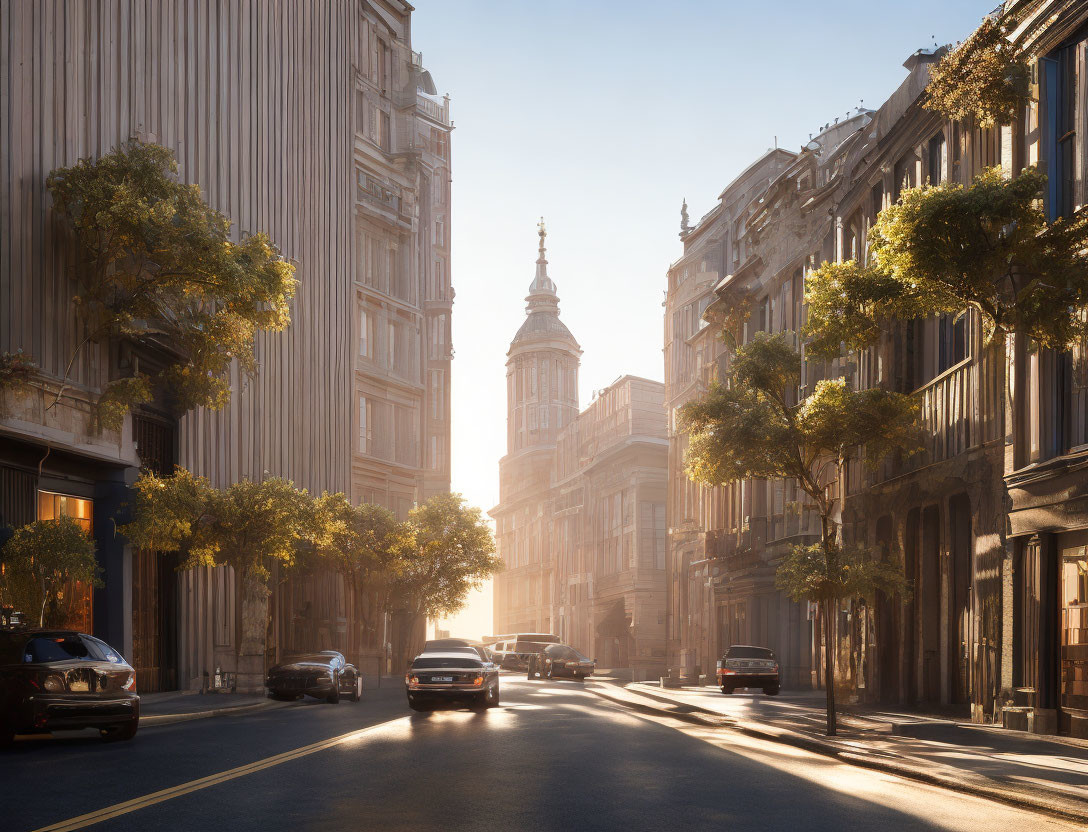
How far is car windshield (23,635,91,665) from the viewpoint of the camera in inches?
673

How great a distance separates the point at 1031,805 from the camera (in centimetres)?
1274

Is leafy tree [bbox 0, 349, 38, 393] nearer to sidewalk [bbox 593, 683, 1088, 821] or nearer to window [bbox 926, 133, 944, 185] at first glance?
sidewalk [bbox 593, 683, 1088, 821]

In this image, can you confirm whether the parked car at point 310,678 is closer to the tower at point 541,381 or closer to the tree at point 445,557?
the tree at point 445,557

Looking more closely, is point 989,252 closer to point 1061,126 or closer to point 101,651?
point 1061,126

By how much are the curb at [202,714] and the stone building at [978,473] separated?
12.2 m

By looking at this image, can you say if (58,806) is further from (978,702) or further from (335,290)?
(335,290)

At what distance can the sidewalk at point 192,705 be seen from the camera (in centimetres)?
2539

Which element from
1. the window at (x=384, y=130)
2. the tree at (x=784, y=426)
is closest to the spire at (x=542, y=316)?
the window at (x=384, y=130)

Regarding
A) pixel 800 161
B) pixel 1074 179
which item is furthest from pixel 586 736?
pixel 800 161

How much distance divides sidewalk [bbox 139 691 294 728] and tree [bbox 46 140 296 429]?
6806 mm

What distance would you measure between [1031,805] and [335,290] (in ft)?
168

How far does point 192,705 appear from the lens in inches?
1176

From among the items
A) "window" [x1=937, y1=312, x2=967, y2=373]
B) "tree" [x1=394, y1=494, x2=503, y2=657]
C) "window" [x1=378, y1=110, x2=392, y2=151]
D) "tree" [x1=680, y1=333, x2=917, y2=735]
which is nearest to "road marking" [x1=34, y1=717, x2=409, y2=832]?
"tree" [x1=680, y1=333, x2=917, y2=735]

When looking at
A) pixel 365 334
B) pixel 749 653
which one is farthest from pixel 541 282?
pixel 749 653
